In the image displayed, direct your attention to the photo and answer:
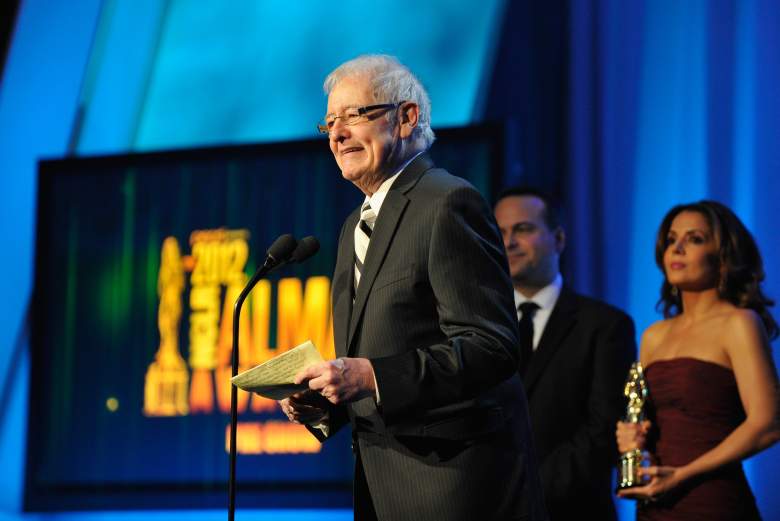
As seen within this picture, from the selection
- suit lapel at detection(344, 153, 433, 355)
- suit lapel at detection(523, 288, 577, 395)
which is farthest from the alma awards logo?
suit lapel at detection(344, 153, 433, 355)

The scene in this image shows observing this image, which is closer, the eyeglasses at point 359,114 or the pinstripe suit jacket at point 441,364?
the pinstripe suit jacket at point 441,364

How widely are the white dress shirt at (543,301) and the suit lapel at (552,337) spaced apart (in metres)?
0.03

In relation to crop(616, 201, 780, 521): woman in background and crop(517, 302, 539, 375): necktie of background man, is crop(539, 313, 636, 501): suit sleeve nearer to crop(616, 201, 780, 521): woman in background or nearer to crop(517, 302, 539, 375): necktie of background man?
crop(616, 201, 780, 521): woman in background

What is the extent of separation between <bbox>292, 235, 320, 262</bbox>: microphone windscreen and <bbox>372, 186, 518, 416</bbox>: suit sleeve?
37 centimetres

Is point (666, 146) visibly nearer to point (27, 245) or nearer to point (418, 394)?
point (418, 394)

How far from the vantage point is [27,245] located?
16.7 feet

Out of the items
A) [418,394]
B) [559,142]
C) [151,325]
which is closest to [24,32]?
[151,325]

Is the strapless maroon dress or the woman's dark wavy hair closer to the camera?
the strapless maroon dress

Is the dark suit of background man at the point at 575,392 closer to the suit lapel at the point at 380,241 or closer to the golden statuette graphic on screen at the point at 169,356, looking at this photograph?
the suit lapel at the point at 380,241

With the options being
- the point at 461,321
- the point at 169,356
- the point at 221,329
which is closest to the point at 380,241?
the point at 461,321

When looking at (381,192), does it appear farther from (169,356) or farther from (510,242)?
(169,356)

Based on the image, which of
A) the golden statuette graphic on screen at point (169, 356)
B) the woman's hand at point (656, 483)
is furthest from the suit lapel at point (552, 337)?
the golden statuette graphic on screen at point (169, 356)

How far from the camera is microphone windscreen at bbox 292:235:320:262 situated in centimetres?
193

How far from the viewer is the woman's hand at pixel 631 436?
2660 millimetres
